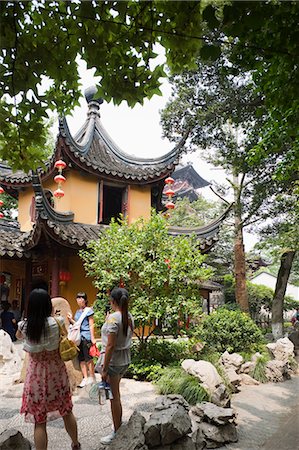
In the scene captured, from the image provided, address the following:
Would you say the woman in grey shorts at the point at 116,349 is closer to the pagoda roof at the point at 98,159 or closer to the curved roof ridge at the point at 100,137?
the pagoda roof at the point at 98,159

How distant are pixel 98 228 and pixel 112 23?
26.7 ft

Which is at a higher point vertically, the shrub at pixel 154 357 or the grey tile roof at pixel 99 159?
the grey tile roof at pixel 99 159

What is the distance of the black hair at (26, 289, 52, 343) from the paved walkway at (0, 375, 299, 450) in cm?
130

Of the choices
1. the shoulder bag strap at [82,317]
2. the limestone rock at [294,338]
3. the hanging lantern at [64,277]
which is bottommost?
the limestone rock at [294,338]

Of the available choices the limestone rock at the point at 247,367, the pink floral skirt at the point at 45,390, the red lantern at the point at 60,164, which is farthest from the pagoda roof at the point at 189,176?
the pink floral skirt at the point at 45,390

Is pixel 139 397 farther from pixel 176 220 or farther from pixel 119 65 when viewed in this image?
pixel 176 220

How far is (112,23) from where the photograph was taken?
95.5 inches

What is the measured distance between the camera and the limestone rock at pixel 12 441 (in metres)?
2.91

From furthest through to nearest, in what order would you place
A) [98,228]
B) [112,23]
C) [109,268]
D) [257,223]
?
[257,223]
[98,228]
[109,268]
[112,23]

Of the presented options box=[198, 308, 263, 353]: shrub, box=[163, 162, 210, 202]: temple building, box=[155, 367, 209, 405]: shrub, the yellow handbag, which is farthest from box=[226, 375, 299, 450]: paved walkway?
box=[163, 162, 210, 202]: temple building

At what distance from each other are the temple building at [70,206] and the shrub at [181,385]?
4087 millimetres

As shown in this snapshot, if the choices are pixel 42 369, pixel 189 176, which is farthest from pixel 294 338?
pixel 189 176

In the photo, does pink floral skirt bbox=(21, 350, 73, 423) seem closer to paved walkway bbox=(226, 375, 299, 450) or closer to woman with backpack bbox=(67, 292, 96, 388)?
paved walkway bbox=(226, 375, 299, 450)

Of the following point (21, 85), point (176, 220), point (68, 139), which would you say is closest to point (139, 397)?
point (21, 85)
